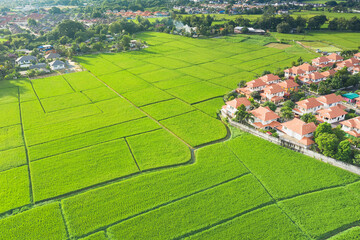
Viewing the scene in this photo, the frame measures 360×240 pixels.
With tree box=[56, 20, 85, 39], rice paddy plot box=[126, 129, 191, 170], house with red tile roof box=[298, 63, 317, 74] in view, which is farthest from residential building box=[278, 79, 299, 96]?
tree box=[56, 20, 85, 39]

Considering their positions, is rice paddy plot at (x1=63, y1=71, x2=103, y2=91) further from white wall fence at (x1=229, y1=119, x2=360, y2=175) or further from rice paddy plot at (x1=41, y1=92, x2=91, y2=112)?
white wall fence at (x1=229, y1=119, x2=360, y2=175)

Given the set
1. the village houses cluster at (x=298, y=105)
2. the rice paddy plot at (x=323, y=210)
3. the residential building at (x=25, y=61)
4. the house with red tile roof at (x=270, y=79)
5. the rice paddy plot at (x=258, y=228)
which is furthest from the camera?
the residential building at (x=25, y=61)

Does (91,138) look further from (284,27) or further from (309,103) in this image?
(284,27)

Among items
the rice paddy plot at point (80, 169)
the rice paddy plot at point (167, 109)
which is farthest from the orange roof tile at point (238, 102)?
the rice paddy plot at point (80, 169)

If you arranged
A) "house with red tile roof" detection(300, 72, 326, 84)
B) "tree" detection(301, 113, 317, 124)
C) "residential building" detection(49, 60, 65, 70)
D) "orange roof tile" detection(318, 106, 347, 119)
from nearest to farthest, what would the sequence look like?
"tree" detection(301, 113, 317, 124) < "orange roof tile" detection(318, 106, 347, 119) < "house with red tile roof" detection(300, 72, 326, 84) < "residential building" detection(49, 60, 65, 70)

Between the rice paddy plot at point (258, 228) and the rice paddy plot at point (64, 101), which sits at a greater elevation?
the rice paddy plot at point (64, 101)

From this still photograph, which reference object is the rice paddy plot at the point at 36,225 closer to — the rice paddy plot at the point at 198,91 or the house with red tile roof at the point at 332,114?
the rice paddy plot at the point at 198,91

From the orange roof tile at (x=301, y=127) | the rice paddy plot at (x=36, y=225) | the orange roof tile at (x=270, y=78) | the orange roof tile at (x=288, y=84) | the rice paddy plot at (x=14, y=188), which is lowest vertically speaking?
the rice paddy plot at (x=36, y=225)
